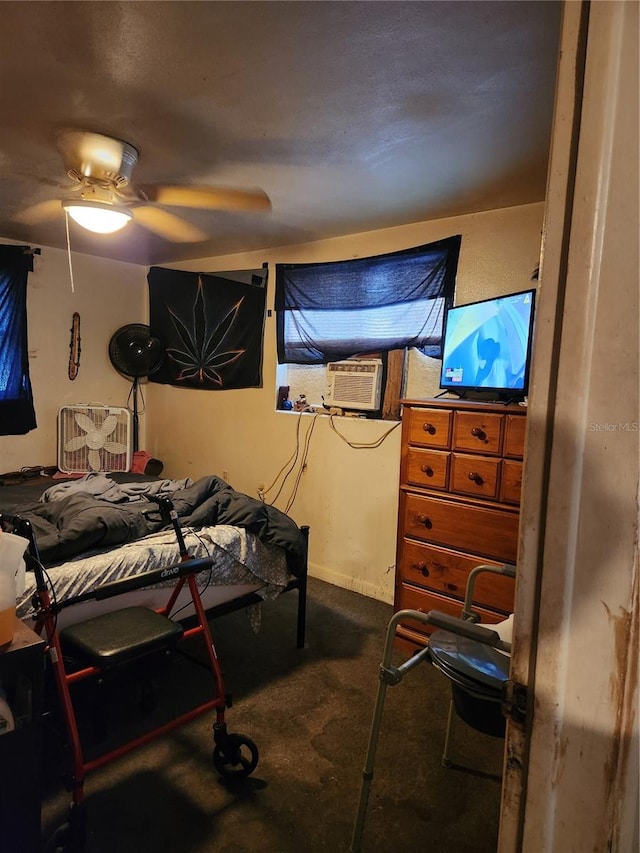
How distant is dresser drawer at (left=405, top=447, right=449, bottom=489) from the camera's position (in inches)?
96.3

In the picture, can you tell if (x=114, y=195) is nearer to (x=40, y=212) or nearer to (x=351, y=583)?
(x=40, y=212)

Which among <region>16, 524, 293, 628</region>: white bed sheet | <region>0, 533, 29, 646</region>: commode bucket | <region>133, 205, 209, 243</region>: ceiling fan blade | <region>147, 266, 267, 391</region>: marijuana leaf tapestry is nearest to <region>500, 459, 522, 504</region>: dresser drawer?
<region>16, 524, 293, 628</region>: white bed sheet

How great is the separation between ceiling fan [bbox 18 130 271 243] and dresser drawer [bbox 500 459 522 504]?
1767 millimetres

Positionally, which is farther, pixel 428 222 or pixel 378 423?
pixel 378 423

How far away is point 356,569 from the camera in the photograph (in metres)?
3.40

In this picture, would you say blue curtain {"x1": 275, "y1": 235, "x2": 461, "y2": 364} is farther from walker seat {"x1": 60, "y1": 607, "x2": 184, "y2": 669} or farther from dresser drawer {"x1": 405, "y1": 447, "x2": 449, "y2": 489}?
walker seat {"x1": 60, "y1": 607, "x2": 184, "y2": 669}

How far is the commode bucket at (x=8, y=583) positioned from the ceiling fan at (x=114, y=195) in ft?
5.25

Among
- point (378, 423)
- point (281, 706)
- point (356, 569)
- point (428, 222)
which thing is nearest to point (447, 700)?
point (281, 706)

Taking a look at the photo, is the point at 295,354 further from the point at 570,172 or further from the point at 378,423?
the point at 570,172

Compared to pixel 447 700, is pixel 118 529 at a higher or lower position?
higher

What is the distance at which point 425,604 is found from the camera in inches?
99.5

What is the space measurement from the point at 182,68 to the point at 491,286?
1.85m

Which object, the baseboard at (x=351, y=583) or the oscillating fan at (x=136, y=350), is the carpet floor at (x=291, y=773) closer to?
the baseboard at (x=351, y=583)

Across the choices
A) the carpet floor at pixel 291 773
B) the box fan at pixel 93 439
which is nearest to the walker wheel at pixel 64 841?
the carpet floor at pixel 291 773
